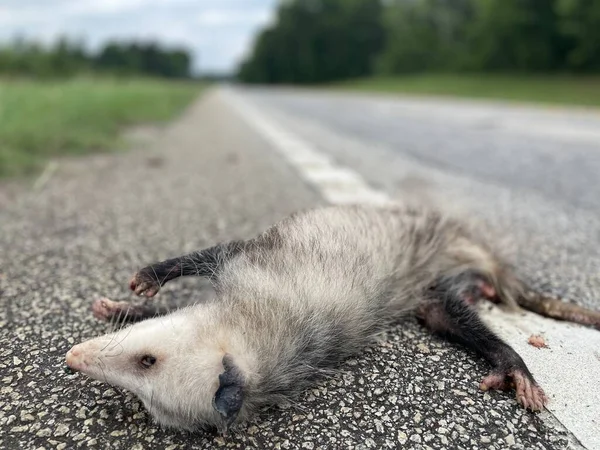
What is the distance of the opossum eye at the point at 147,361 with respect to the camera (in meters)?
1.83

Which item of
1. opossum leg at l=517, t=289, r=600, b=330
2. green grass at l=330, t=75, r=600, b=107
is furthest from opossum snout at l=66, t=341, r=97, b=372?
green grass at l=330, t=75, r=600, b=107

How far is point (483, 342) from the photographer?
2029 millimetres

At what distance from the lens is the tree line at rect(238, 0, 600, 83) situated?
37031 millimetres

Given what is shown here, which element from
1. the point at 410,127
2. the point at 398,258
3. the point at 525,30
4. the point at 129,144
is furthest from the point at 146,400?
the point at 525,30

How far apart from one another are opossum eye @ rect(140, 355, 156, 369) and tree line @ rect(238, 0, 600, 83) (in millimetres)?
35559

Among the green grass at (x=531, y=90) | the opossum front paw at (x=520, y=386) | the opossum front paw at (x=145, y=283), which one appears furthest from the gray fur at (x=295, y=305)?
the green grass at (x=531, y=90)

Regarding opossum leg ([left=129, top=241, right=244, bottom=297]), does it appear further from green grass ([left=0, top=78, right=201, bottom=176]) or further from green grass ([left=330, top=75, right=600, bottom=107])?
green grass ([left=330, top=75, right=600, bottom=107])

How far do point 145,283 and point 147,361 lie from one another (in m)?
0.42

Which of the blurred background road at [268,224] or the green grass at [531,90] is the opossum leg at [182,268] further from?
the green grass at [531,90]

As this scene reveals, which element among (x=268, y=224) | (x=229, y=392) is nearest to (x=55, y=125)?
(x=268, y=224)

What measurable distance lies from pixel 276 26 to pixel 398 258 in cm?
7949

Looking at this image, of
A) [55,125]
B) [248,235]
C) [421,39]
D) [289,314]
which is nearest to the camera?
[289,314]

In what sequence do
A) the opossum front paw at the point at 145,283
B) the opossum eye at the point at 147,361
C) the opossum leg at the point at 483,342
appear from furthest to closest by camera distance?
the opossum front paw at the point at 145,283
the opossum eye at the point at 147,361
the opossum leg at the point at 483,342

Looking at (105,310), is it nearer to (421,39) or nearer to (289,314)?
(289,314)
